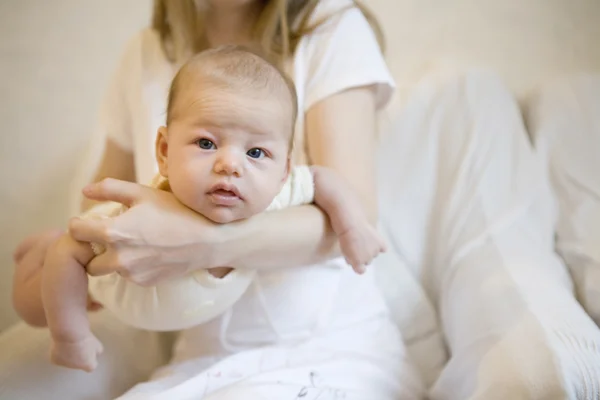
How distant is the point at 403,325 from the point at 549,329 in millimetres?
339

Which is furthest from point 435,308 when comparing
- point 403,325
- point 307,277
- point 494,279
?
point 307,277

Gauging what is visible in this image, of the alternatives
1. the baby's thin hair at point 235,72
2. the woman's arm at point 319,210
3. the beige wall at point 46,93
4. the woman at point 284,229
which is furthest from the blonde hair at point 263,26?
the beige wall at point 46,93

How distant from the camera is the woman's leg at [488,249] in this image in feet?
2.18

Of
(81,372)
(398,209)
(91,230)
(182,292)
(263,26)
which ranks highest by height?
(263,26)

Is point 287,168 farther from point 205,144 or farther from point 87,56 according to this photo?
point 87,56

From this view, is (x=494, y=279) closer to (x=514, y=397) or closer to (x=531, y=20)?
(x=514, y=397)

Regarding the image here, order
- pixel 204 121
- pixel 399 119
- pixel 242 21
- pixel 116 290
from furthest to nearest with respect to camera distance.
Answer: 1. pixel 399 119
2. pixel 242 21
3. pixel 116 290
4. pixel 204 121

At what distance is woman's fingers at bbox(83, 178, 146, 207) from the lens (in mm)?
659

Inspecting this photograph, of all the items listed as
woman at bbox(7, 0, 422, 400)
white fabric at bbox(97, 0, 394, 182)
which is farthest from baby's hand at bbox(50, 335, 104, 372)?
white fabric at bbox(97, 0, 394, 182)

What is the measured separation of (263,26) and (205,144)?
37 cm

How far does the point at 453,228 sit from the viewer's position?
101cm

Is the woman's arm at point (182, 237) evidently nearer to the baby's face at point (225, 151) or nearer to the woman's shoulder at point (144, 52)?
the baby's face at point (225, 151)

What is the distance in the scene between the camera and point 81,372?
877 millimetres

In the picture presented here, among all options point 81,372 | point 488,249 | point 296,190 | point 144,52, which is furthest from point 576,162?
point 81,372
